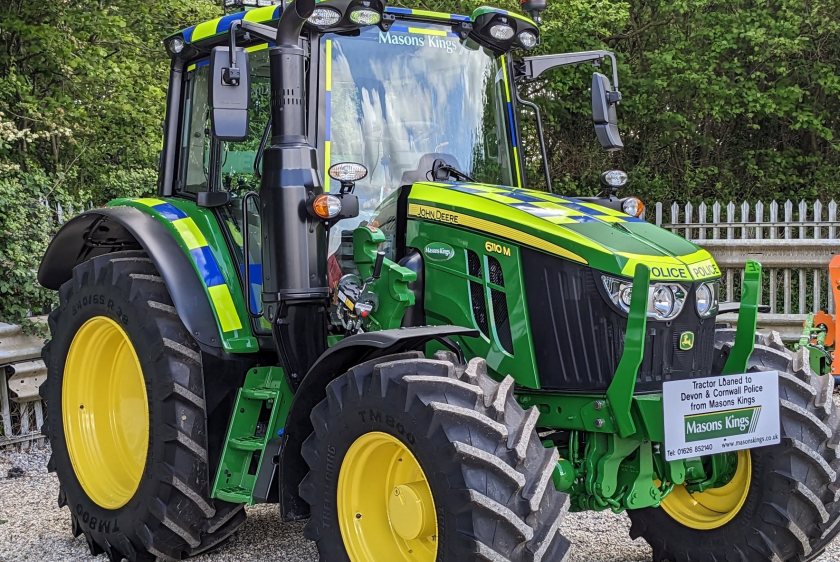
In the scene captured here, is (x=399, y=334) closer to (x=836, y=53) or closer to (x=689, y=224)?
(x=689, y=224)

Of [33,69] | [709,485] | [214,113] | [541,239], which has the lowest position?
[709,485]

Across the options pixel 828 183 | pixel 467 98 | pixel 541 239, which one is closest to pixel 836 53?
pixel 828 183

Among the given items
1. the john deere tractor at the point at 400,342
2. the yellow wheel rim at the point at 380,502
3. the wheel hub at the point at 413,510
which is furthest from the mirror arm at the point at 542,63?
the wheel hub at the point at 413,510

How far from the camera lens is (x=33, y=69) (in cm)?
1069

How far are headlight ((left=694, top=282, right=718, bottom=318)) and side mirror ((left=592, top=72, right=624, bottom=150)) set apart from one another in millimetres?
1182

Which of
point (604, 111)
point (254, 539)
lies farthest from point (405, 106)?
point (254, 539)

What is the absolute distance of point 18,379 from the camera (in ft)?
25.5

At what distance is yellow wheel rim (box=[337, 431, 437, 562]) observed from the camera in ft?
13.0

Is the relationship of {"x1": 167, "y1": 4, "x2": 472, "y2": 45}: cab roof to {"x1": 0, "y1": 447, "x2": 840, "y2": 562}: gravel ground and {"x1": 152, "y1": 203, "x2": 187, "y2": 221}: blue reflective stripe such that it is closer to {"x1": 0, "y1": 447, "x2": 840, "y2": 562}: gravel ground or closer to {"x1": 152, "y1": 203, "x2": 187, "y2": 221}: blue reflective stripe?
{"x1": 152, "y1": 203, "x2": 187, "y2": 221}: blue reflective stripe

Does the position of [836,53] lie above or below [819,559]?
above

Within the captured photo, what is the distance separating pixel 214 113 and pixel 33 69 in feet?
24.5

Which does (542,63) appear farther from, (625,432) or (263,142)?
(625,432)

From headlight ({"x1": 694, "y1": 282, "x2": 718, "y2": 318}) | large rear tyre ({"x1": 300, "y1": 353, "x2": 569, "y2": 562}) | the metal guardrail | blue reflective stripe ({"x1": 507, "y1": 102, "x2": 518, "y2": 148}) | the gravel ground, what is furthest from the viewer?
the metal guardrail

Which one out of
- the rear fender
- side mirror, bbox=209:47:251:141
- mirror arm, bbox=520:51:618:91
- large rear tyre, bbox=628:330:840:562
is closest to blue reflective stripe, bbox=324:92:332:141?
side mirror, bbox=209:47:251:141
